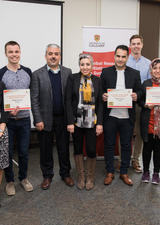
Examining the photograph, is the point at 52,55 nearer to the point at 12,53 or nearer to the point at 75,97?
the point at 12,53

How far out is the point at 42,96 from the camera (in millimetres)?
2340

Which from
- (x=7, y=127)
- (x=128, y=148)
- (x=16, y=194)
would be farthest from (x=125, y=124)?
(x=16, y=194)

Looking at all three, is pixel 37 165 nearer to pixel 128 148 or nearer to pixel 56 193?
pixel 56 193

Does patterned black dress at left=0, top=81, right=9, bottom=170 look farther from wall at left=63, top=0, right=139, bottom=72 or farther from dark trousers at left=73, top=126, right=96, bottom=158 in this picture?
wall at left=63, top=0, right=139, bottom=72

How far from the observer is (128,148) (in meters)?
2.62

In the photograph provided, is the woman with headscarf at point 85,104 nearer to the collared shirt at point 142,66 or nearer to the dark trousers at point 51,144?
the dark trousers at point 51,144

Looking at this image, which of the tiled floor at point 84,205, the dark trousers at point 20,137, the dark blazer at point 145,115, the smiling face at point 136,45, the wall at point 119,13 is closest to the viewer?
the tiled floor at point 84,205

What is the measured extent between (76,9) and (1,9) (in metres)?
1.55

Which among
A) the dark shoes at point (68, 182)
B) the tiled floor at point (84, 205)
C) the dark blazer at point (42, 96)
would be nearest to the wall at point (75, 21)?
the dark blazer at point (42, 96)

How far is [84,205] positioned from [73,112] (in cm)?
97

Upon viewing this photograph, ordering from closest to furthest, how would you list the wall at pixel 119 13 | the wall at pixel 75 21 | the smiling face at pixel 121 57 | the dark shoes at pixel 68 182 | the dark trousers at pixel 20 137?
the dark trousers at pixel 20 137
the smiling face at pixel 121 57
the dark shoes at pixel 68 182
the wall at pixel 75 21
the wall at pixel 119 13

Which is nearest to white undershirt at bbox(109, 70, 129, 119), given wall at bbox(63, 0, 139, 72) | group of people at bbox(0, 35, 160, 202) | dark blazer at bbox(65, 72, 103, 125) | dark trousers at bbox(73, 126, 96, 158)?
group of people at bbox(0, 35, 160, 202)

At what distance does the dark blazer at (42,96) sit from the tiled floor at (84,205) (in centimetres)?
79

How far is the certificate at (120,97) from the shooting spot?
A: 241cm
